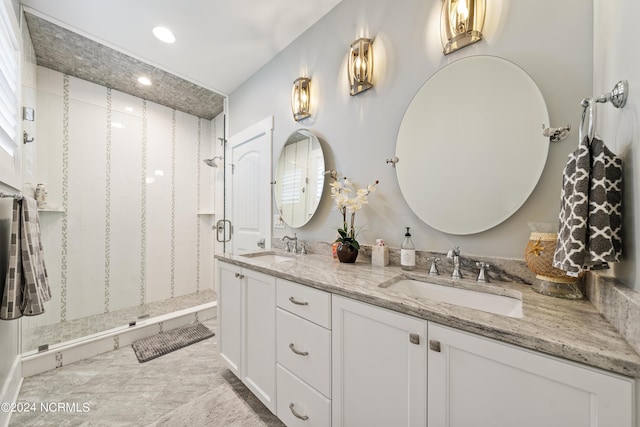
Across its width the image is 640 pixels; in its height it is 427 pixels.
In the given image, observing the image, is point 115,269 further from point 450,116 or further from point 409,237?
point 450,116

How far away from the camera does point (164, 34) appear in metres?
1.94

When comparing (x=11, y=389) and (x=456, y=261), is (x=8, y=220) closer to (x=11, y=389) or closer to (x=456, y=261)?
(x=11, y=389)

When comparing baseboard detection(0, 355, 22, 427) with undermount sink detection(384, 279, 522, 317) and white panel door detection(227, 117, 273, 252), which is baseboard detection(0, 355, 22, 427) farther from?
undermount sink detection(384, 279, 522, 317)

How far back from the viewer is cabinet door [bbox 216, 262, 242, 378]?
1553 mm

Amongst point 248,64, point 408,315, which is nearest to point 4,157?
point 248,64

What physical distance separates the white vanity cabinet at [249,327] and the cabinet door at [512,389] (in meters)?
0.83

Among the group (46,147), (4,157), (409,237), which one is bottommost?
(409,237)

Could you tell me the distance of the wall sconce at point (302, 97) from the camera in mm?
1923

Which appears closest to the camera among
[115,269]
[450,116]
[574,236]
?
[574,236]

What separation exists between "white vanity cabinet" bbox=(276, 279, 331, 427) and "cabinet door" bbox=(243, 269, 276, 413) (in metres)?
0.06

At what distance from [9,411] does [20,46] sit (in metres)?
2.21

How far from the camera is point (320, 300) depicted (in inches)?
41.3

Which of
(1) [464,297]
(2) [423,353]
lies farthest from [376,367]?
(1) [464,297]

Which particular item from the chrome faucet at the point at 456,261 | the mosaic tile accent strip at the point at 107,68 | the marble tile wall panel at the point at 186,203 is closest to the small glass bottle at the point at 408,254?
the chrome faucet at the point at 456,261
